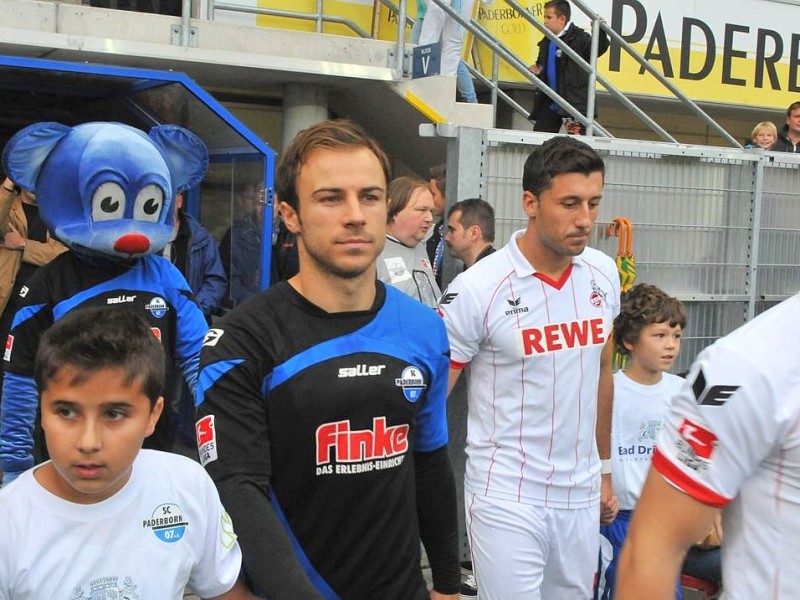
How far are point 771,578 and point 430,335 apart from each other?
1.20 m

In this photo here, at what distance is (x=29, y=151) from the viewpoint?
467cm

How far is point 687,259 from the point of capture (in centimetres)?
700

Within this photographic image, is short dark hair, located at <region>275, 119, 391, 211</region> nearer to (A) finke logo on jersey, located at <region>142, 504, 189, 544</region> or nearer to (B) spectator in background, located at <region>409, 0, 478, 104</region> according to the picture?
(A) finke logo on jersey, located at <region>142, 504, 189, 544</region>

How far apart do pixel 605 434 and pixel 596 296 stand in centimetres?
69

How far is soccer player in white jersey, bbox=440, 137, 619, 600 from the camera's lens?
13.4ft

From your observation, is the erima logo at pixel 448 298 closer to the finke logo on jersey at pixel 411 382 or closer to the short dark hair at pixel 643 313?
the short dark hair at pixel 643 313

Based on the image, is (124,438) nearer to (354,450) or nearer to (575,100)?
(354,450)

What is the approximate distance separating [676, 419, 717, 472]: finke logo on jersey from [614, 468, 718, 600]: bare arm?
7cm

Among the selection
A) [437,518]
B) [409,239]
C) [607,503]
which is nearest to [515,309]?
[607,503]

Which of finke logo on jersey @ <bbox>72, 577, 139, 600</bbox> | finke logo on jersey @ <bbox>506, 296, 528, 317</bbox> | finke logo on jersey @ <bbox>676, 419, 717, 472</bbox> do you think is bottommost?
finke logo on jersey @ <bbox>72, 577, 139, 600</bbox>

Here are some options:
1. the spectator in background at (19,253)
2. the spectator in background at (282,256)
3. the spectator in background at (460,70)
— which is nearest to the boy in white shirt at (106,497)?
the spectator in background at (19,253)

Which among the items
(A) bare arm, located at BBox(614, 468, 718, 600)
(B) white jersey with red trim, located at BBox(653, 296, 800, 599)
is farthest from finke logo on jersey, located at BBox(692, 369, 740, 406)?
(A) bare arm, located at BBox(614, 468, 718, 600)

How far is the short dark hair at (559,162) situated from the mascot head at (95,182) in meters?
1.65

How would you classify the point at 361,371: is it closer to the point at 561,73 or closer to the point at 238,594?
the point at 238,594
